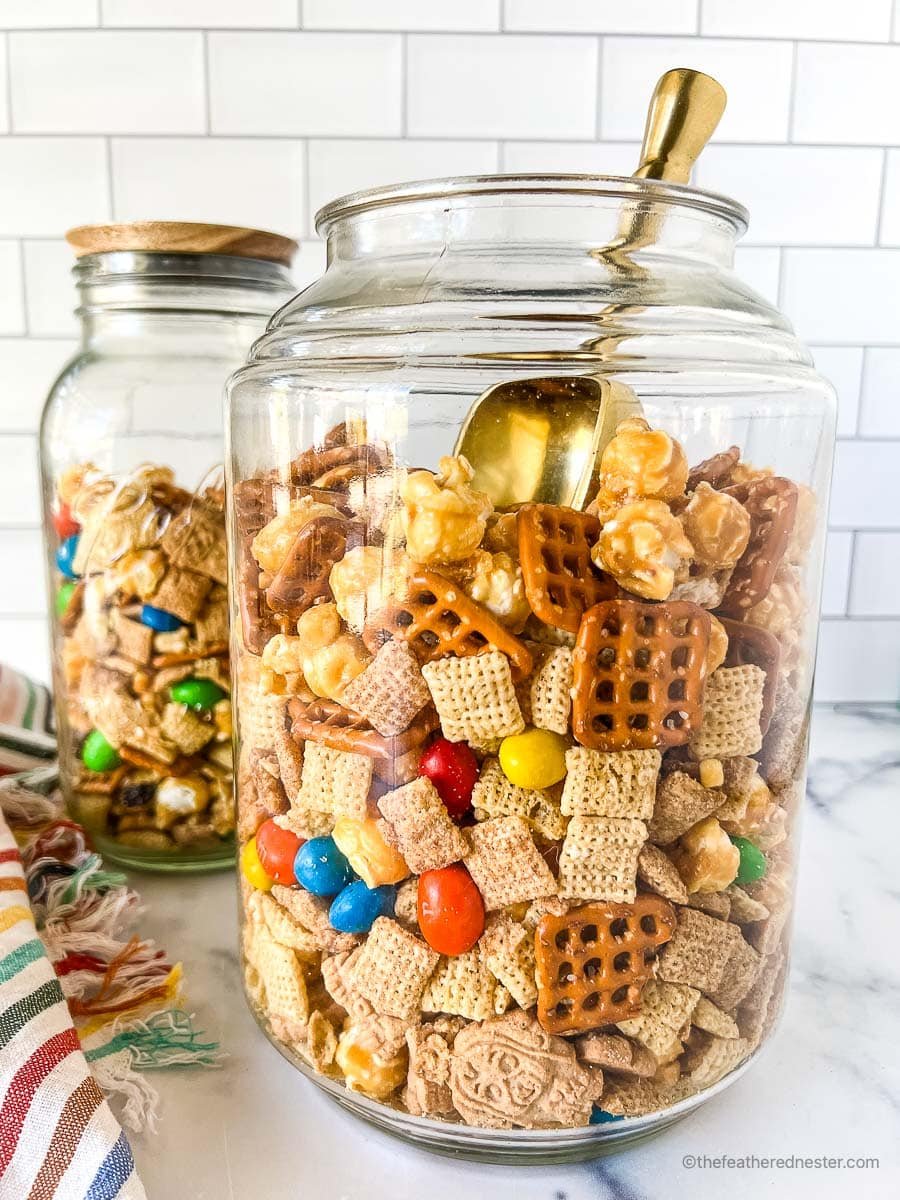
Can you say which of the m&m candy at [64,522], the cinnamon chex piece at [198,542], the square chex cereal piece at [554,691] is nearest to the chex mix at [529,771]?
the square chex cereal piece at [554,691]

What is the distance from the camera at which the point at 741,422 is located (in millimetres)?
583

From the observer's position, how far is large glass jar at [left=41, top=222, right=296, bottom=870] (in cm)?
Answer: 86

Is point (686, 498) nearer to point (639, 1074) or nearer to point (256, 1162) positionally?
point (639, 1074)

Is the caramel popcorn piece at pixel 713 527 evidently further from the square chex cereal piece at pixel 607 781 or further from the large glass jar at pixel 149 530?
the large glass jar at pixel 149 530

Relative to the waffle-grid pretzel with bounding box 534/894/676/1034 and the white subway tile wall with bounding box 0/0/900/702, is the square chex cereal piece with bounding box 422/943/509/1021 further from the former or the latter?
the white subway tile wall with bounding box 0/0/900/702

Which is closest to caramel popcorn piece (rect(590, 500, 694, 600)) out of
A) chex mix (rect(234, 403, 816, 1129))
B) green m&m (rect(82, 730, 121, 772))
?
chex mix (rect(234, 403, 816, 1129))

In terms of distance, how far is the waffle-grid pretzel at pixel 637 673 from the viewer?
1.61 feet

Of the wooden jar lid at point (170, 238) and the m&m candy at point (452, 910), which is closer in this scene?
the m&m candy at point (452, 910)

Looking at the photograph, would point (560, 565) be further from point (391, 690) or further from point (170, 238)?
point (170, 238)

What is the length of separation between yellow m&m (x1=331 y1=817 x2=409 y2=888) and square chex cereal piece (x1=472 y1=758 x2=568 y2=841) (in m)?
0.06

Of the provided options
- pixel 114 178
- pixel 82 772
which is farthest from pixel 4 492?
pixel 82 772

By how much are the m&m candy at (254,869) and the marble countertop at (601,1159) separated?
0.45 feet

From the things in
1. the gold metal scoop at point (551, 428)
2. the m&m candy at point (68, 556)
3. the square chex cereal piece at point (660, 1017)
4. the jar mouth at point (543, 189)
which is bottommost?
the square chex cereal piece at point (660, 1017)

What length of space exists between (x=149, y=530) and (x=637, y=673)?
52 cm
